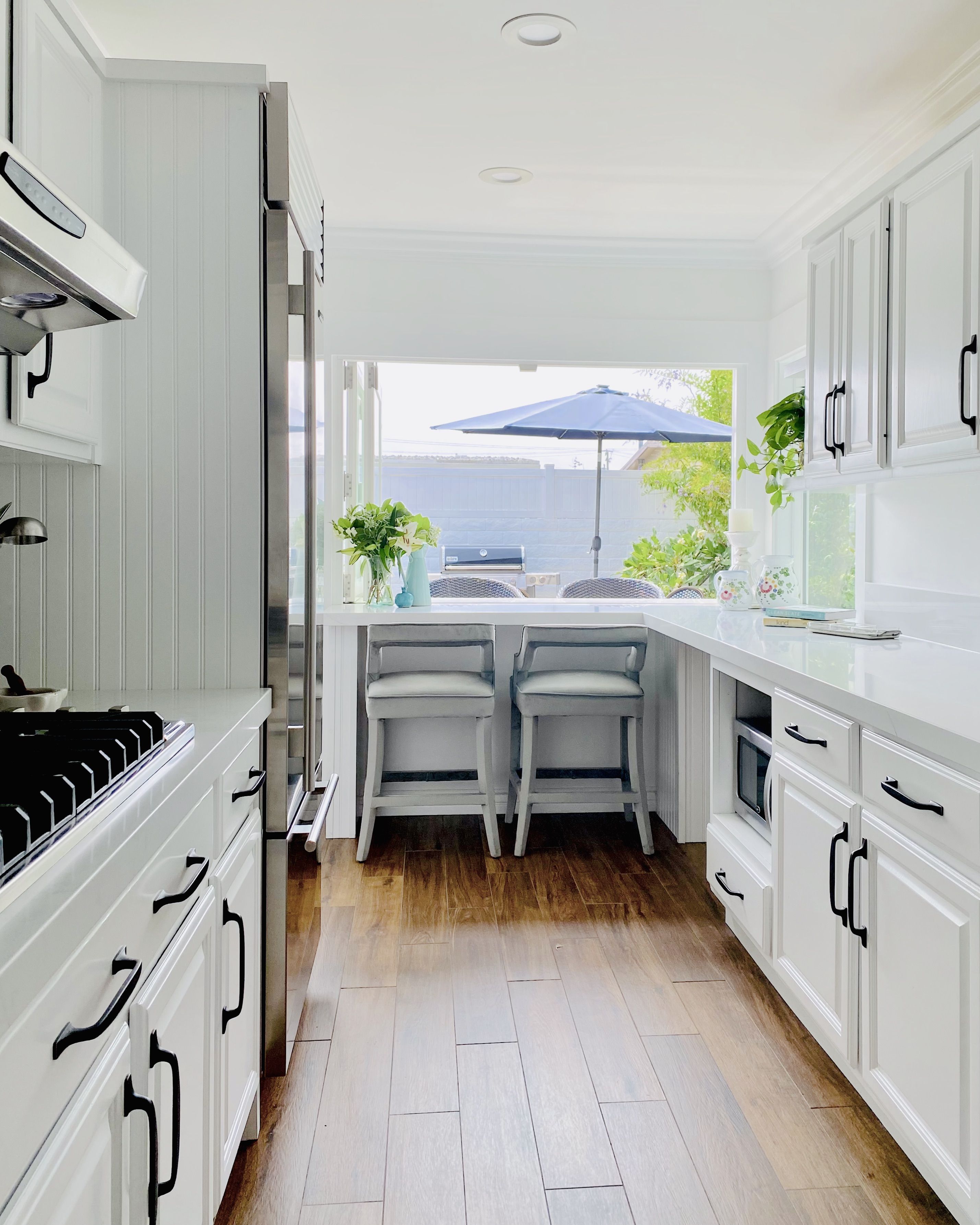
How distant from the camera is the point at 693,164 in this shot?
322cm

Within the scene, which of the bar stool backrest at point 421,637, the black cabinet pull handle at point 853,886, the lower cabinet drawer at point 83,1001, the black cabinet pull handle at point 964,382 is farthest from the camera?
the bar stool backrest at point 421,637

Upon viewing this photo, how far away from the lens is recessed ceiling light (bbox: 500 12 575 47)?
232 cm

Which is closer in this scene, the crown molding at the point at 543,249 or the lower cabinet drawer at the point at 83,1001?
the lower cabinet drawer at the point at 83,1001

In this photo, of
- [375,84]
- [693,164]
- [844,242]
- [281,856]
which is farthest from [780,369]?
[281,856]

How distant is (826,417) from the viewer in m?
2.78

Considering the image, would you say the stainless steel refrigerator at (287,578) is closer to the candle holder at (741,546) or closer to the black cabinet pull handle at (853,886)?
the black cabinet pull handle at (853,886)

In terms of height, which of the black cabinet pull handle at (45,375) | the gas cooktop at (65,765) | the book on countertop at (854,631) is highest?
the black cabinet pull handle at (45,375)

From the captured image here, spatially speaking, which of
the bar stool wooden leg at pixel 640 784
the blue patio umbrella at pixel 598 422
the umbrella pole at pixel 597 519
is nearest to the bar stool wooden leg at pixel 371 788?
the bar stool wooden leg at pixel 640 784

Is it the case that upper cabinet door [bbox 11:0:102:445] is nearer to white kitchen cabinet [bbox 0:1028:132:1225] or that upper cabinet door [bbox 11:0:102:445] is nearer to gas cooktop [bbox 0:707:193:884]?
gas cooktop [bbox 0:707:193:884]

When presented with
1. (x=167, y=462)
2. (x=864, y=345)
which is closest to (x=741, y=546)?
(x=864, y=345)

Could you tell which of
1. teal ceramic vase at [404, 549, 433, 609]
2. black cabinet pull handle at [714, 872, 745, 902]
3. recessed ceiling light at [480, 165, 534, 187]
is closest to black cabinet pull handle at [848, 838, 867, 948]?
black cabinet pull handle at [714, 872, 745, 902]

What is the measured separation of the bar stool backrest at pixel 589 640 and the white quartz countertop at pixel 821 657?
8 cm

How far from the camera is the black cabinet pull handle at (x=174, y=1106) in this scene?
1.08 meters

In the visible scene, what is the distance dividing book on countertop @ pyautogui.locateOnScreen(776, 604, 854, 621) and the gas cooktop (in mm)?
2197
